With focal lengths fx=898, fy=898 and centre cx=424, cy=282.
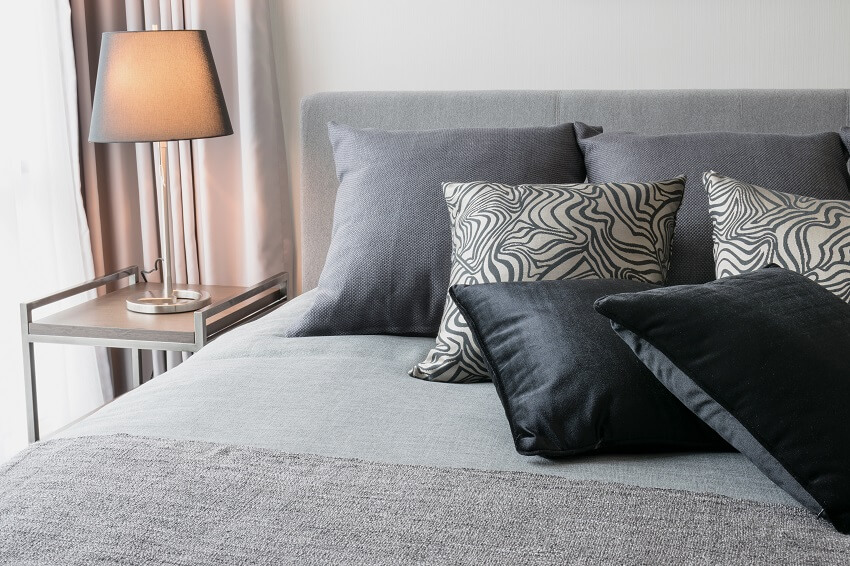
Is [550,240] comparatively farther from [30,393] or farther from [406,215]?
[30,393]

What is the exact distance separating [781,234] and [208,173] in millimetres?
1794

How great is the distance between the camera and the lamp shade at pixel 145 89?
226cm

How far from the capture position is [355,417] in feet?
4.65

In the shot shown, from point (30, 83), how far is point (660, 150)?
1.78m

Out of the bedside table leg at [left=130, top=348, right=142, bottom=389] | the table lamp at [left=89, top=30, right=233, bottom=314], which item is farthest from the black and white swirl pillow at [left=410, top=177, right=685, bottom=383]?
the bedside table leg at [left=130, top=348, right=142, bottom=389]

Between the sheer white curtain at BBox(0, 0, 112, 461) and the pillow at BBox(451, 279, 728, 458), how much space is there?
1735mm

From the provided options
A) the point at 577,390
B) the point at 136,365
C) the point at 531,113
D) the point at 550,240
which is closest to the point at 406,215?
the point at 550,240

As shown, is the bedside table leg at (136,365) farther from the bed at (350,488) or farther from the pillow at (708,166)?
the pillow at (708,166)

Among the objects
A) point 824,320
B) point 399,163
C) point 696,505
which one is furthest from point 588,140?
point 696,505

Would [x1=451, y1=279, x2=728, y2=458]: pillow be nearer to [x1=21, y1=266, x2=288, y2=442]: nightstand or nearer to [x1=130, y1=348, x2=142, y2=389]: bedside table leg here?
[x1=21, y1=266, x2=288, y2=442]: nightstand

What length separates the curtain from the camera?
2.67 metres

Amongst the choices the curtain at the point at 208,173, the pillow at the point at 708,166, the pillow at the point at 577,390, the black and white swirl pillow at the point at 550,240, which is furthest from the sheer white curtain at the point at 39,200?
the pillow at the point at 577,390

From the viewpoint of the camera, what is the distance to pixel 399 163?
2.01 m

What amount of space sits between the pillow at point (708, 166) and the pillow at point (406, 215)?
0.53 ft
